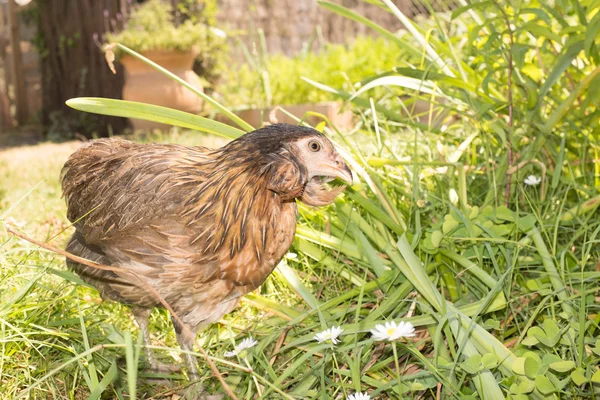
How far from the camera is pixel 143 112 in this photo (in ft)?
6.77

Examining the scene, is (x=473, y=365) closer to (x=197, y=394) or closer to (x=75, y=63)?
(x=197, y=394)

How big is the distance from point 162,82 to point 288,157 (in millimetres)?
5253

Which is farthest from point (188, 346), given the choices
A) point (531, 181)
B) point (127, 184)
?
point (531, 181)

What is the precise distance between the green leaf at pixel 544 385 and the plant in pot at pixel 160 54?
18.2 feet

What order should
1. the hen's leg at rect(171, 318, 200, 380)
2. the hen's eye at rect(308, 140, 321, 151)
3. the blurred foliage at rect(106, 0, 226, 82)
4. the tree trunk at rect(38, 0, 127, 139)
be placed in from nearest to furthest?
the hen's eye at rect(308, 140, 321, 151)
the hen's leg at rect(171, 318, 200, 380)
the blurred foliage at rect(106, 0, 226, 82)
the tree trunk at rect(38, 0, 127, 139)

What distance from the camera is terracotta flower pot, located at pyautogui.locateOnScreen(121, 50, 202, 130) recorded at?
6.59 m

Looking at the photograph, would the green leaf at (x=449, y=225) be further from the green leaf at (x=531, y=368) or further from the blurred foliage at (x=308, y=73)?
the blurred foliage at (x=308, y=73)

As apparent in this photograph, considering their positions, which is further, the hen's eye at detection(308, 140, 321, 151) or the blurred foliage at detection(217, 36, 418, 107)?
the blurred foliage at detection(217, 36, 418, 107)

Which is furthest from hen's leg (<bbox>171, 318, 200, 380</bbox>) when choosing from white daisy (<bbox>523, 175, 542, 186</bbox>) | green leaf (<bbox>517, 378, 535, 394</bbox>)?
white daisy (<bbox>523, 175, 542, 186</bbox>)

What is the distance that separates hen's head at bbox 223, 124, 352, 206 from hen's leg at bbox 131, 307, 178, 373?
634 mm

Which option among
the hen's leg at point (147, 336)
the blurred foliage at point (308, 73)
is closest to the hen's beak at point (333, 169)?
the hen's leg at point (147, 336)

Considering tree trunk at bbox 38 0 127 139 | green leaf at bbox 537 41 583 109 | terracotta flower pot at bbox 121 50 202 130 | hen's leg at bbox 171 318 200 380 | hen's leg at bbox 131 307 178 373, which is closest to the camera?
hen's leg at bbox 171 318 200 380

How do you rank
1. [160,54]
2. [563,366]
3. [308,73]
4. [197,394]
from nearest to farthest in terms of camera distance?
[563,366] < [197,394] < [308,73] < [160,54]

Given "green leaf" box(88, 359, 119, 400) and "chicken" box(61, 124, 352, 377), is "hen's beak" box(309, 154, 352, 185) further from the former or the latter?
"green leaf" box(88, 359, 119, 400)
